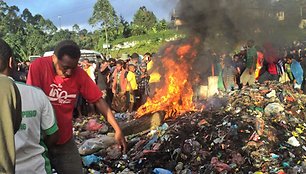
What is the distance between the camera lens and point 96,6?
54.3 meters

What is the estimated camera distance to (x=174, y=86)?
34.7 feet

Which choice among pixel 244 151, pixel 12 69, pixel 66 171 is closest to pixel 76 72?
pixel 66 171

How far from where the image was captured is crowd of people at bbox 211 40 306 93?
12053 millimetres

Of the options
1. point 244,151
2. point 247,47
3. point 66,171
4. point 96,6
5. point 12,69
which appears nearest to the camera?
point 12,69

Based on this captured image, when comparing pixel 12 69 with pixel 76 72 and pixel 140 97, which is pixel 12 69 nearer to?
pixel 76 72

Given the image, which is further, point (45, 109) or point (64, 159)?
point (64, 159)

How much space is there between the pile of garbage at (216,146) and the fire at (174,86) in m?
1.07

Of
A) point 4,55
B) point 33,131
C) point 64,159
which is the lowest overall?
point 64,159

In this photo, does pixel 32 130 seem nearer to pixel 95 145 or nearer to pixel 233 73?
pixel 95 145

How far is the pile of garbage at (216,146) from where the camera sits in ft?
21.6

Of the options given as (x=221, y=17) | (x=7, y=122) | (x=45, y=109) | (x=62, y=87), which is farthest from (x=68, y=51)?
(x=221, y=17)

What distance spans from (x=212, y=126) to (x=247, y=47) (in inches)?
201

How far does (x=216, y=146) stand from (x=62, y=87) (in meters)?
3.63

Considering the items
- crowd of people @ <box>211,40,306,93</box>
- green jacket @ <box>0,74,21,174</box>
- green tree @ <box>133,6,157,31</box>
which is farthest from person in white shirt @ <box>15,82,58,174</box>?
green tree @ <box>133,6,157,31</box>
